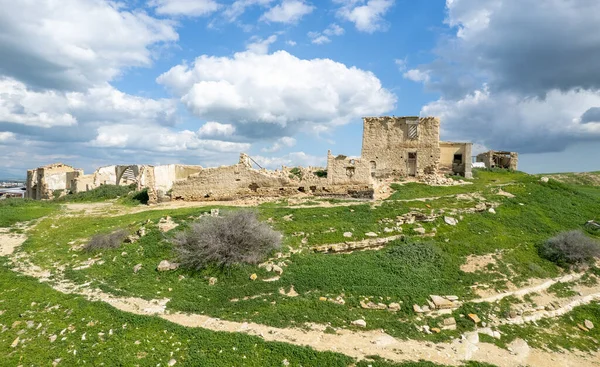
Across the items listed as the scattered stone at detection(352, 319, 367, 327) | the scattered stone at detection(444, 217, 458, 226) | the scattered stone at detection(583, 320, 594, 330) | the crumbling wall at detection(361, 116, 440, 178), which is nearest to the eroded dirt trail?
the scattered stone at detection(352, 319, 367, 327)

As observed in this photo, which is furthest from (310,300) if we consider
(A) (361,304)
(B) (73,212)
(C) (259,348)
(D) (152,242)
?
(B) (73,212)

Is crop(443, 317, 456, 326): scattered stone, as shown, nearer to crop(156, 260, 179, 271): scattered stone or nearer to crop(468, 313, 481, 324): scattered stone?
crop(468, 313, 481, 324): scattered stone

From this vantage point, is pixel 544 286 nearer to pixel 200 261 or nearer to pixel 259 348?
pixel 259 348

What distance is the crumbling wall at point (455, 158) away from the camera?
26.7 meters

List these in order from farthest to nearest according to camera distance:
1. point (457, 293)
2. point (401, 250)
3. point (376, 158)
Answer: point (376, 158) → point (401, 250) → point (457, 293)

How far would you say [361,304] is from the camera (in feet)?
28.6

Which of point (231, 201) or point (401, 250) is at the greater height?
point (231, 201)

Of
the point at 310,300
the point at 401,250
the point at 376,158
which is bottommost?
the point at 310,300

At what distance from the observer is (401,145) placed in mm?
26172

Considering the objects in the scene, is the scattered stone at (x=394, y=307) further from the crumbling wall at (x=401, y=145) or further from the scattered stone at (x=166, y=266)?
the crumbling wall at (x=401, y=145)

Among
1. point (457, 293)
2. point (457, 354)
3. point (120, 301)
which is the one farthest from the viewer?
point (457, 293)

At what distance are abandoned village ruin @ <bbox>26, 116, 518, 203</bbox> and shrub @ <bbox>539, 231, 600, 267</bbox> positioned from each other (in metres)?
8.19

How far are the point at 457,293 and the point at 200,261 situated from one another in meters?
7.52

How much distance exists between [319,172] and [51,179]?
1047 inches
